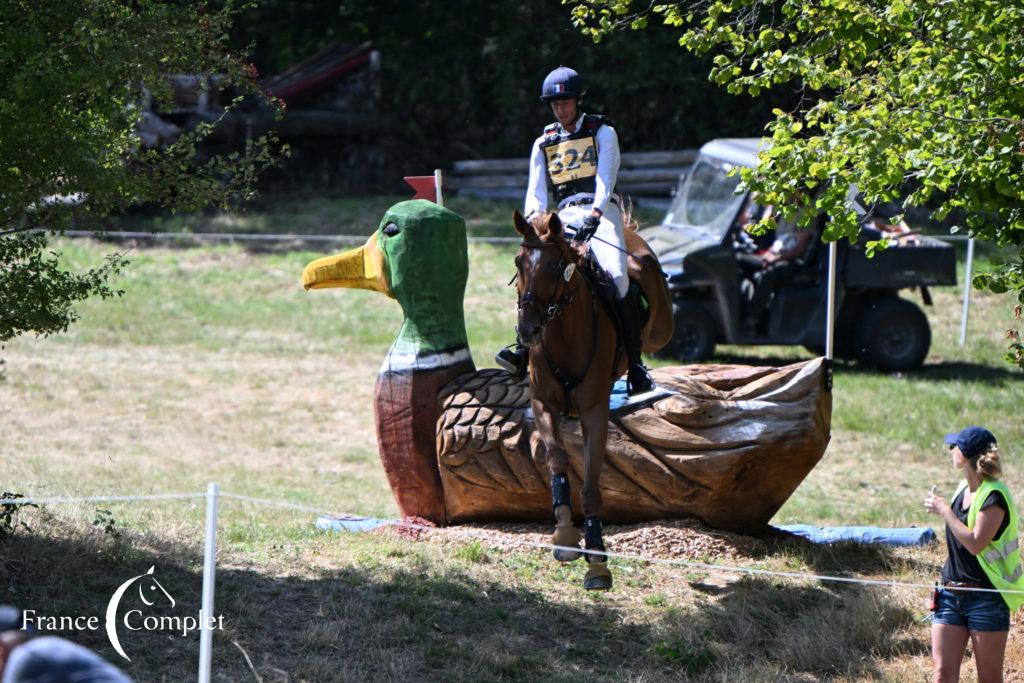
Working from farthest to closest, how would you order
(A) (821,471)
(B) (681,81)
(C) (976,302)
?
(B) (681,81)
(C) (976,302)
(A) (821,471)

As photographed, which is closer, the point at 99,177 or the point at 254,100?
the point at 99,177

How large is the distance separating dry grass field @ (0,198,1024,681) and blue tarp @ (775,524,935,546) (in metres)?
0.19

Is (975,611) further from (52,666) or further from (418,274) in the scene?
(418,274)

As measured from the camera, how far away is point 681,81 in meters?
23.1

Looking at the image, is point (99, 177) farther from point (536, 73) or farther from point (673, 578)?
point (536, 73)

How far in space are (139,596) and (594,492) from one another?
2722 millimetres

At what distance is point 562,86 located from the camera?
7750 mm

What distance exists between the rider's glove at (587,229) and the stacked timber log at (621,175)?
14995 millimetres

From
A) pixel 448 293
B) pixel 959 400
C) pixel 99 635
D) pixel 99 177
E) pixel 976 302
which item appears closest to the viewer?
pixel 99 635

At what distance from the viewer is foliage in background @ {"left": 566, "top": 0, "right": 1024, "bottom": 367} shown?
21.1ft

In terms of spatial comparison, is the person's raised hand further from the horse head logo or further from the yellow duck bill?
the yellow duck bill

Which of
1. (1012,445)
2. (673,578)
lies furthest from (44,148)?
(1012,445)

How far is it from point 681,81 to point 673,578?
16.7 meters

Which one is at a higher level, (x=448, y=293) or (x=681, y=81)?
(x=681, y=81)
